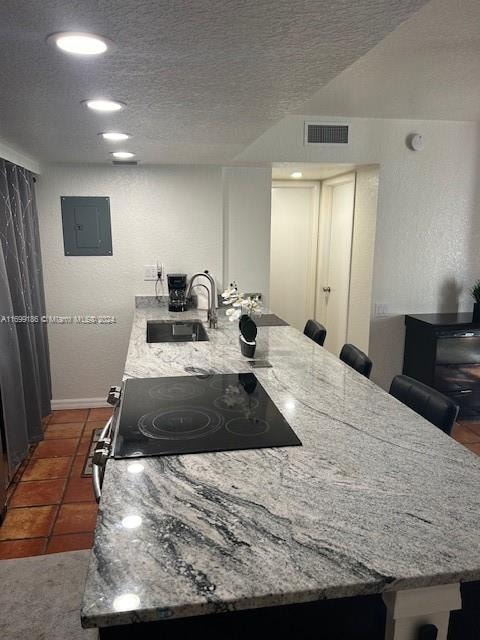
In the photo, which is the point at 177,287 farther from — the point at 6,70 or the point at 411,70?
the point at 6,70

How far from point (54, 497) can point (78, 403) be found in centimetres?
146

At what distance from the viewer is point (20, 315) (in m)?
3.24

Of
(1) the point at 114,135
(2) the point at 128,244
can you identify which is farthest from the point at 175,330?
(1) the point at 114,135

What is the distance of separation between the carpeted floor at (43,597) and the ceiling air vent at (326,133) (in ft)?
11.1

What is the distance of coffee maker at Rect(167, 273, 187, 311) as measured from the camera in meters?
3.85

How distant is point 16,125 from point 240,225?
2.14 meters

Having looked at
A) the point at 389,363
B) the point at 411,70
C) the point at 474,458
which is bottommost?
the point at 389,363

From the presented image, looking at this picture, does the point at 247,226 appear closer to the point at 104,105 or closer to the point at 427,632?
the point at 104,105

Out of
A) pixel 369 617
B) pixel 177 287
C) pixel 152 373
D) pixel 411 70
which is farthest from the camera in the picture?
pixel 177 287

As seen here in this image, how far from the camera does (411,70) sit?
2717mm

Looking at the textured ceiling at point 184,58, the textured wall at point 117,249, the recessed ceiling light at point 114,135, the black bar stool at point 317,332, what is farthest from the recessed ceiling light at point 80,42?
the textured wall at point 117,249

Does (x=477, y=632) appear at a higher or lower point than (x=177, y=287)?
lower

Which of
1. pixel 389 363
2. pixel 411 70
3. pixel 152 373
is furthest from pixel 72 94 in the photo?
pixel 389 363

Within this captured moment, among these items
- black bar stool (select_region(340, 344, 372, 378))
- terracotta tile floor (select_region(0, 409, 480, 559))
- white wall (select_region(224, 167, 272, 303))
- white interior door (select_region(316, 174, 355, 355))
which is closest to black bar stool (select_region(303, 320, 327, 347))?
black bar stool (select_region(340, 344, 372, 378))
